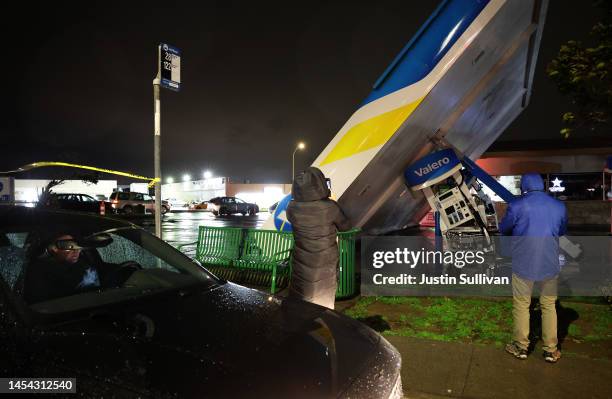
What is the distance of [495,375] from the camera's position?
12.7ft

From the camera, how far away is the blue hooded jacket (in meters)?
4.10

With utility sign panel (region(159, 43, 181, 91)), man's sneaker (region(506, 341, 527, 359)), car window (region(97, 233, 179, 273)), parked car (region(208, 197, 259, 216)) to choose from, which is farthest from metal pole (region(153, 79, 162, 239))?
parked car (region(208, 197, 259, 216))

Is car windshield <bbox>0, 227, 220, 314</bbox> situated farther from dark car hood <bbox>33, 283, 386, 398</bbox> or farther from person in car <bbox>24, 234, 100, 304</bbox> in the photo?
dark car hood <bbox>33, 283, 386, 398</bbox>

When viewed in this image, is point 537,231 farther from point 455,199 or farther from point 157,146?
point 157,146

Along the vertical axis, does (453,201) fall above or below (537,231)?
above

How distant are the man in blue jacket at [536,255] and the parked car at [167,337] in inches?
96.5

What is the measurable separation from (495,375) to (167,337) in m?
3.19

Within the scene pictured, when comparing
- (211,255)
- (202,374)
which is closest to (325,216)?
(202,374)

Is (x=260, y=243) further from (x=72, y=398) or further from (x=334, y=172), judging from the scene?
(x=72, y=398)

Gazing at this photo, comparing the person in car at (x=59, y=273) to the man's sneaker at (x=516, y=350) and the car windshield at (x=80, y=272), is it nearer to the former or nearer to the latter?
the car windshield at (x=80, y=272)

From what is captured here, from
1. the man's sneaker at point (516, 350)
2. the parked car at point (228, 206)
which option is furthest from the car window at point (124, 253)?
the parked car at point (228, 206)

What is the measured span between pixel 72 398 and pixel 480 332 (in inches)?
182

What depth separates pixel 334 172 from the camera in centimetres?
826

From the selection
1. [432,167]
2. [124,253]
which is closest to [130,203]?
[432,167]
